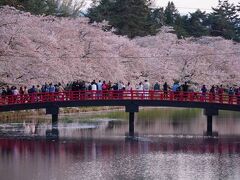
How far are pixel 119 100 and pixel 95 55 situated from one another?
11.3 m

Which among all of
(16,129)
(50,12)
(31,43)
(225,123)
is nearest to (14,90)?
(16,129)

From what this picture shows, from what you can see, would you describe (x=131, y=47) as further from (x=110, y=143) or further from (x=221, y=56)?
(x=110, y=143)

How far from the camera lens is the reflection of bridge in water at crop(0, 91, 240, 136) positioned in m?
36.9

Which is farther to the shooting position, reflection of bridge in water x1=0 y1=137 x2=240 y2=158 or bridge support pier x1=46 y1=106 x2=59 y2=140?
bridge support pier x1=46 y1=106 x2=59 y2=140

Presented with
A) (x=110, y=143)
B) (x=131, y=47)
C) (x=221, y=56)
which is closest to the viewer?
(x=110, y=143)

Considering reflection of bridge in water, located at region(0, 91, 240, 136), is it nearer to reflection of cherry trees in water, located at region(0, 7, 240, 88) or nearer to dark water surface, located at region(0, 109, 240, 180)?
dark water surface, located at region(0, 109, 240, 180)

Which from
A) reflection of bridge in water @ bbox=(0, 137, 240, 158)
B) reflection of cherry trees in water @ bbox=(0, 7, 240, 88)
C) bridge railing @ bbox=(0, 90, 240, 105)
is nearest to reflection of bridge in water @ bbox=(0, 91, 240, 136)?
bridge railing @ bbox=(0, 90, 240, 105)

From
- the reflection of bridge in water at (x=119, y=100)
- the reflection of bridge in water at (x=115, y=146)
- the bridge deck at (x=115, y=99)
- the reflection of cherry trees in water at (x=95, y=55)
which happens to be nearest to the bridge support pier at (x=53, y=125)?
the reflection of bridge in water at (x=119, y=100)

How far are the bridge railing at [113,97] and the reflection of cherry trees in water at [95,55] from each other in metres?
3.81

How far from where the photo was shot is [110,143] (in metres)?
32.9

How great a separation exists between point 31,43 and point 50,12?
20453mm

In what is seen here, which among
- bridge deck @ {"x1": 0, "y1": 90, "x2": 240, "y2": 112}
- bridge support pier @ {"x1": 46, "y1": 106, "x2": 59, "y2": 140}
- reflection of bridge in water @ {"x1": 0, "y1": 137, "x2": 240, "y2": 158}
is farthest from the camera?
bridge deck @ {"x1": 0, "y1": 90, "x2": 240, "y2": 112}

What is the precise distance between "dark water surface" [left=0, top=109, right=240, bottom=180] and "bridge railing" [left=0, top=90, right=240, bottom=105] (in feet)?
5.87

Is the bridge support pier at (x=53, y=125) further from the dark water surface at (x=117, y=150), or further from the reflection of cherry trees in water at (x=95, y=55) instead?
the reflection of cherry trees in water at (x=95, y=55)
